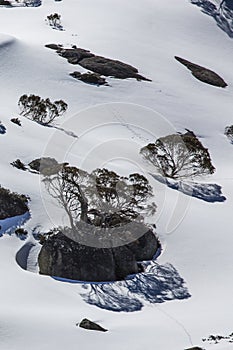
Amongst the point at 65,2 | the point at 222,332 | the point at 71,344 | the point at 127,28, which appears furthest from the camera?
the point at 65,2

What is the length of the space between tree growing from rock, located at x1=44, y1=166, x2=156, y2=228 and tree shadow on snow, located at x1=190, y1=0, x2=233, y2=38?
43.1 metres

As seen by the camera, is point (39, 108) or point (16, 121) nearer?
point (16, 121)

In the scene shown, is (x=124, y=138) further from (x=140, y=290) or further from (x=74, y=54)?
(x=140, y=290)

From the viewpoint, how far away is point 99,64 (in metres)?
51.9

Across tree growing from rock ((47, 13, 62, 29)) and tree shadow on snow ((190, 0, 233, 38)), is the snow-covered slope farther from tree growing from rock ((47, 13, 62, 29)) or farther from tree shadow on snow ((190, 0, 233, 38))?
tree shadow on snow ((190, 0, 233, 38))

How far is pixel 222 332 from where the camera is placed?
21.4 meters

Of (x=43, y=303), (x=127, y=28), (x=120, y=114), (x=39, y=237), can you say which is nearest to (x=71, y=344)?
(x=43, y=303)

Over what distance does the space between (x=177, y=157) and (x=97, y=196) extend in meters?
9.42

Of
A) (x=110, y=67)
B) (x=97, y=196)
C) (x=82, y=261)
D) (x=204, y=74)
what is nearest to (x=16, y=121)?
(x=97, y=196)

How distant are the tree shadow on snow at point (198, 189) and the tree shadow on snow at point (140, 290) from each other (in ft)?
24.2

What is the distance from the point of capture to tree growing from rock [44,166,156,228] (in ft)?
91.0

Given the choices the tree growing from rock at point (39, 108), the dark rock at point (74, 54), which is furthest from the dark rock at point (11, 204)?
the dark rock at point (74, 54)

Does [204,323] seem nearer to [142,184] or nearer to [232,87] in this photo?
[142,184]

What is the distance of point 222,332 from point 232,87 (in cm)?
3660
